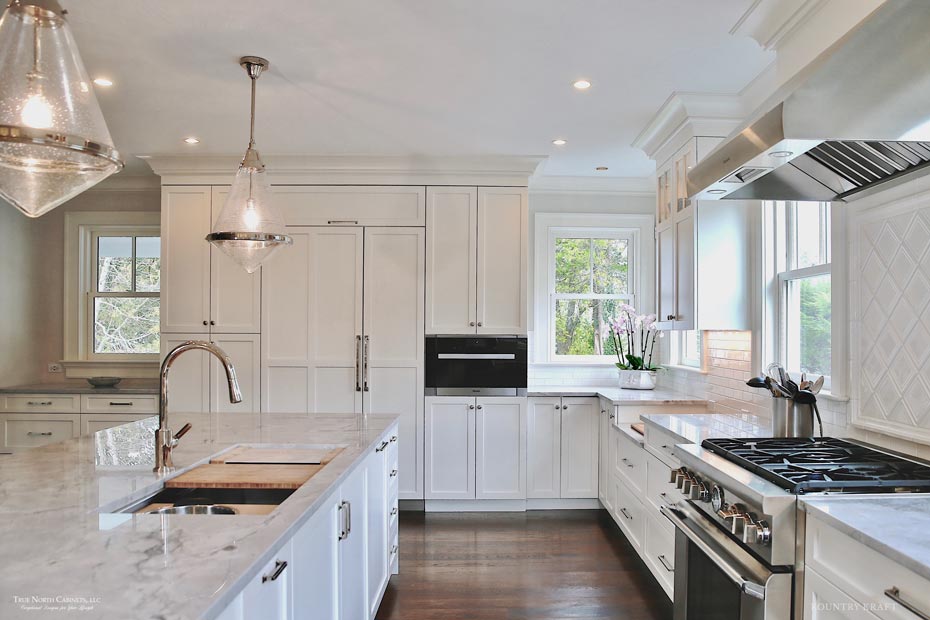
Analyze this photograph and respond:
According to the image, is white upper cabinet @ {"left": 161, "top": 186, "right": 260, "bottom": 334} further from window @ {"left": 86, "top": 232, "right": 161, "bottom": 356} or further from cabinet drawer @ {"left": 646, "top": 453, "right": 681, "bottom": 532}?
cabinet drawer @ {"left": 646, "top": 453, "right": 681, "bottom": 532}

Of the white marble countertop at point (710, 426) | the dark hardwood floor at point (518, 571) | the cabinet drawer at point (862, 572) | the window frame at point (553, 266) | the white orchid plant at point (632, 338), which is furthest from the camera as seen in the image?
the window frame at point (553, 266)

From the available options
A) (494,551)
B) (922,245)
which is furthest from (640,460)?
(922,245)

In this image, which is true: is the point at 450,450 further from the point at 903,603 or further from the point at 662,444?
the point at 903,603

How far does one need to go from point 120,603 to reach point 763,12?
264 centimetres

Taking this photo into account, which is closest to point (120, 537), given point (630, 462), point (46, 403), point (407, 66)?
point (407, 66)

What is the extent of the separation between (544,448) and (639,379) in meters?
0.91

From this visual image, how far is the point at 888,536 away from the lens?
4.05 feet

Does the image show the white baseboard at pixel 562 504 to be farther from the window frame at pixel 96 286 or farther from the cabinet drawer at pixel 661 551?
the window frame at pixel 96 286

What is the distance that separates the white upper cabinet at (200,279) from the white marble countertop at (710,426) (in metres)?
2.95

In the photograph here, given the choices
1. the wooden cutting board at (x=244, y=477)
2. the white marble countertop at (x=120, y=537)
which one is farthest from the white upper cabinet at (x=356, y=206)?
the wooden cutting board at (x=244, y=477)

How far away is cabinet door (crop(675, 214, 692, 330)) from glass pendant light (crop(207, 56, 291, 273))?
2086mm

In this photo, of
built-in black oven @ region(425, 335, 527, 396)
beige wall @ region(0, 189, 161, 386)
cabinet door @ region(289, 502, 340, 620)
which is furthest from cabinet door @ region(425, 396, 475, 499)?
beige wall @ region(0, 189, 161, 386)

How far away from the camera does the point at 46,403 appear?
434 centimetres

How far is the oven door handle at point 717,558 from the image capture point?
1.55m
